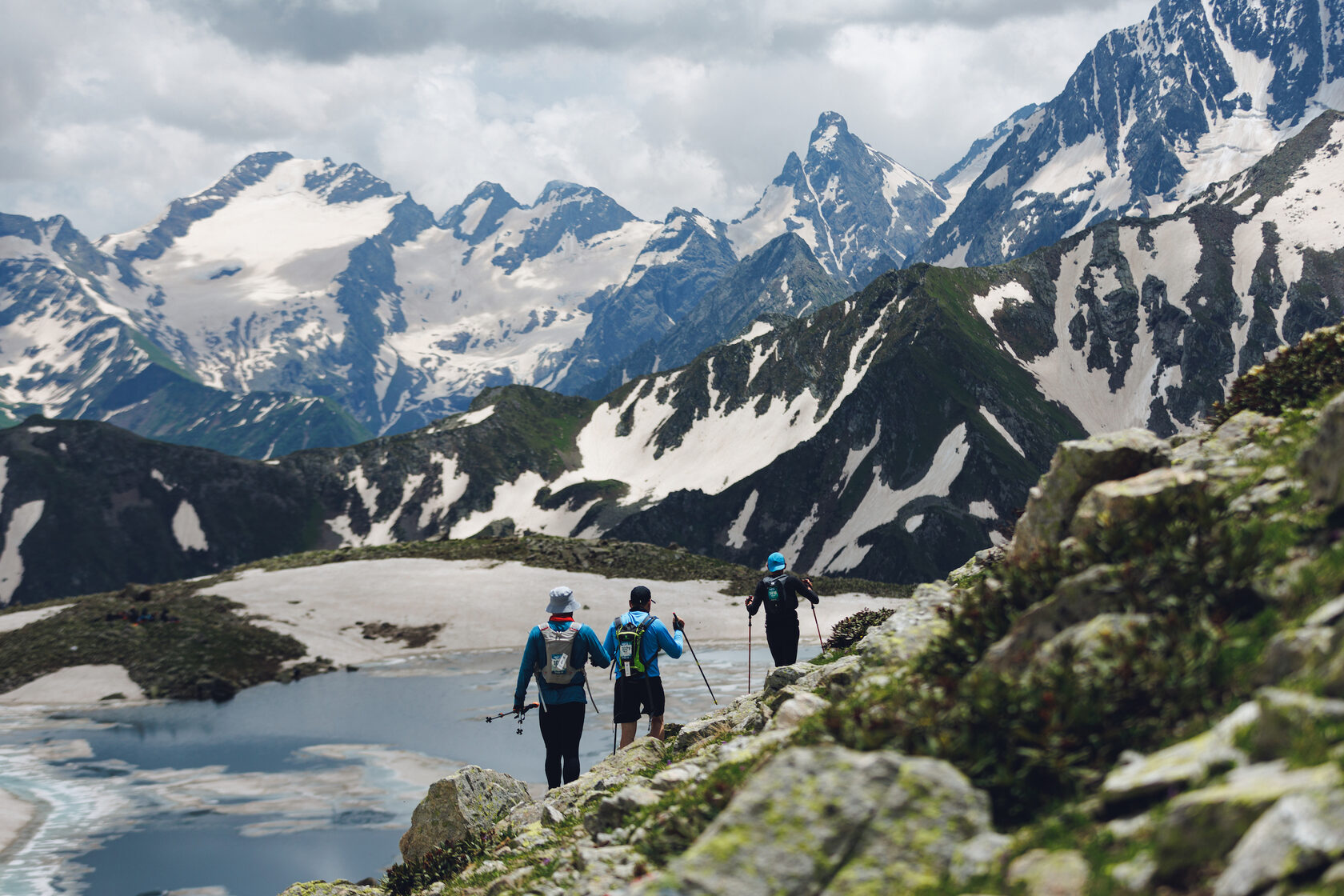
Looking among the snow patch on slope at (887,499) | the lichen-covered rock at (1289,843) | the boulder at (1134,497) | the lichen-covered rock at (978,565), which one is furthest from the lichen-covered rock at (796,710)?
the snow patch on slope at (887,499)

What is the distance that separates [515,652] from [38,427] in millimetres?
181269

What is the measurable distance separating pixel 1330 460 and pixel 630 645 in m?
12.9

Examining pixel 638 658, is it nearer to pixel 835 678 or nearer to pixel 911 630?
pixel 835 678

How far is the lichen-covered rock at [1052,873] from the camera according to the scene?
201 inches

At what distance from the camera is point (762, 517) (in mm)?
162625

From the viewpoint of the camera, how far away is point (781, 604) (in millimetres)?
19484

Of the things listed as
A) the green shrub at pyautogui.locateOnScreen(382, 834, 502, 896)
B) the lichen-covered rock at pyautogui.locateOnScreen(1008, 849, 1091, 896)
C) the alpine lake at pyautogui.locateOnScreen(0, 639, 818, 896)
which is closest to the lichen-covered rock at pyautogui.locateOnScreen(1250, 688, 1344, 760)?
the lichen-covered rock at pyautogui.locateOnScreen(1008, 849, 1091, 896)

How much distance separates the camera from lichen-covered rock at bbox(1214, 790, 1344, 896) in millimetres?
4312

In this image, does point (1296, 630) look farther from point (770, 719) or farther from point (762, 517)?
point (762, 517)

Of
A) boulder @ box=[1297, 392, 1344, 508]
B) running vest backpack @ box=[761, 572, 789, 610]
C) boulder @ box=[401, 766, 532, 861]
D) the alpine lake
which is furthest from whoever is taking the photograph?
the alpine lake

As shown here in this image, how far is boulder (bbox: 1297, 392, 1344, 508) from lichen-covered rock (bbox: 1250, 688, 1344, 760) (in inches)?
101

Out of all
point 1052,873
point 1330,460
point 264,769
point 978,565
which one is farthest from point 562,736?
point 264,769

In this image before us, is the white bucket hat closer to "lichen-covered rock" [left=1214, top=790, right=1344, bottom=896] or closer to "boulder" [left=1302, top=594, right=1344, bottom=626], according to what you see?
"boulder" [left=1302, top=594, right=1344, bottom=626]

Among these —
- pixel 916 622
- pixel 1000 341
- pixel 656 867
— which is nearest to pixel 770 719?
pixel 916 622
